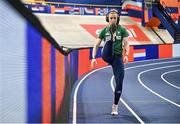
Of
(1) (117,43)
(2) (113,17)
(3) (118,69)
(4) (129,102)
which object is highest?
(2) (113,17)

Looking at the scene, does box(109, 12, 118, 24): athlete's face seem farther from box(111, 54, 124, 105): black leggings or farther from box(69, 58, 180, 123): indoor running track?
box(69, 58, 180, 123): indoor running track

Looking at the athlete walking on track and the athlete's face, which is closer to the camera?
the athlete's face

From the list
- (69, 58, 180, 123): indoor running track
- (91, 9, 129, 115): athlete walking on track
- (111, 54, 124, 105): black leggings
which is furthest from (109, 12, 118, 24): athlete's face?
(69, 58, 180, 123): indoor running track

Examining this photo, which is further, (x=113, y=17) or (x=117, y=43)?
(x=117, y=43)

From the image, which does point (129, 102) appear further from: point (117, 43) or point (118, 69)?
point (117, 43)

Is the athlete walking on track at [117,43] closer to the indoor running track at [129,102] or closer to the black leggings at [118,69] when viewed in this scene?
the black leggings at [118,69]

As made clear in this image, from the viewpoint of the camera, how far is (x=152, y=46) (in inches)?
1154

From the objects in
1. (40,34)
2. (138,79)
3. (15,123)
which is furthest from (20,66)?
(138,79)

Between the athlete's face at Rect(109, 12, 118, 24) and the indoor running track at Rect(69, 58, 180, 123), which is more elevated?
the athlete's face at Rect(109, 12, 118, 24)

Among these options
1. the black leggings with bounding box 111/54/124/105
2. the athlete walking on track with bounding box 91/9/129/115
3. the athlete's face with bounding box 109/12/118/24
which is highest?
the athlete's face with bounding box 109/12/118/24

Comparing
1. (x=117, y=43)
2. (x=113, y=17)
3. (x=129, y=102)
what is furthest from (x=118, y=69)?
(x=129, y=102)

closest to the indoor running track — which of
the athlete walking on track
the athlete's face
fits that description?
the athlete walking on track

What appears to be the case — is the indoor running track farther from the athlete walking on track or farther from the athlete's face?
the athlete's face

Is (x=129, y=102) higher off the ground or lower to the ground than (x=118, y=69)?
lower
